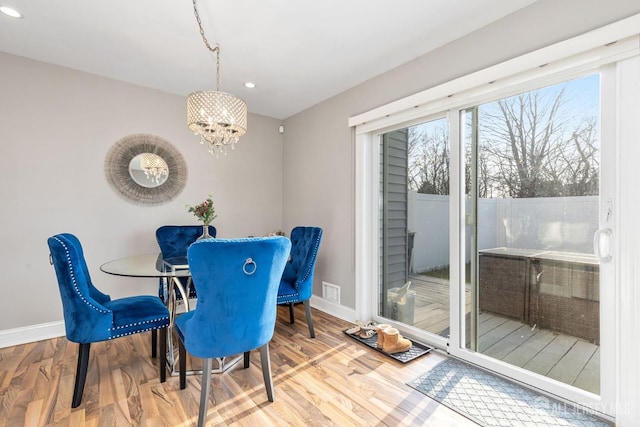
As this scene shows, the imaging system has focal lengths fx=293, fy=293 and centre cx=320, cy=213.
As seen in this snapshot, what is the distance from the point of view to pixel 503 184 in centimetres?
206

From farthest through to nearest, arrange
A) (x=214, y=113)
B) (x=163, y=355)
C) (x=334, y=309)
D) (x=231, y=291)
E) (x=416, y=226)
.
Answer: (x=334, y=309) → (x=416, y=226) → (x=214, y=113) → (x=163, y=355) → (x=231, y=291)

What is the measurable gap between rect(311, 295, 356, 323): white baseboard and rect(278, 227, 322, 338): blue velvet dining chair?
0.49 meters

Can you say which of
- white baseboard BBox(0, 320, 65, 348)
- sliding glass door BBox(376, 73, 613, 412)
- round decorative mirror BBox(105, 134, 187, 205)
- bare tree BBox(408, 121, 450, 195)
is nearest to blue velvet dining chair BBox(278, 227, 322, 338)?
sliding glass door BBox(376, 73, 613, 412)

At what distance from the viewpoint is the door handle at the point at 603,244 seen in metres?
1.58

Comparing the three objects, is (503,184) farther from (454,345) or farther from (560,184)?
(454,345)

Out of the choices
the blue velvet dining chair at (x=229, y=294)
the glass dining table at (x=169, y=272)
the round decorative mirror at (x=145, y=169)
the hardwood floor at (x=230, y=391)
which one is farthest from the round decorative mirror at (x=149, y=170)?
the blue velvet dining chair at (x=229, y=294)

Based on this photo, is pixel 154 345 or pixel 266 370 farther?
pixel 154 345

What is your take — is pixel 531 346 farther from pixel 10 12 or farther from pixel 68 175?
pixel 10 12

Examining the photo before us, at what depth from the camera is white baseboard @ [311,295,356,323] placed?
3.07m

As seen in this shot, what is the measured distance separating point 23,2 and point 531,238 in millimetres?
3634

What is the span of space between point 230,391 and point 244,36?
2493 mm

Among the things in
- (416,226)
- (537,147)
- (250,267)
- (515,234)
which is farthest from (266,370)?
(537,147)

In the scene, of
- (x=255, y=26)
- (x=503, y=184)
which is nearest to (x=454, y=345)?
(x=503, y=184)

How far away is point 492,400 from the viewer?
5.80 ft
